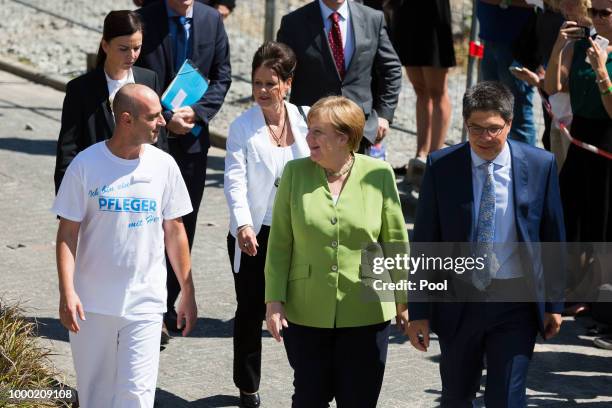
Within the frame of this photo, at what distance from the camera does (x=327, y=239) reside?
18.8 feet

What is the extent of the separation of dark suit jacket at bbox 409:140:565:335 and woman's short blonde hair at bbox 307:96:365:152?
1.24 ft

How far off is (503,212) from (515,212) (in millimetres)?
59

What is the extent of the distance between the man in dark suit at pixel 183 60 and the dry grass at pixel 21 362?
1665 mm

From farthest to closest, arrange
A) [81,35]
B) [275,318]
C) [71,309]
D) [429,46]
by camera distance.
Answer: [81,35]
[429,46]
[275,318]
[71,309]

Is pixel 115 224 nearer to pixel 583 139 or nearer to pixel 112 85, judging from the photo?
pixel 112 85

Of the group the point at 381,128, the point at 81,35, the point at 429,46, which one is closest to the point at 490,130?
the point at 381,128

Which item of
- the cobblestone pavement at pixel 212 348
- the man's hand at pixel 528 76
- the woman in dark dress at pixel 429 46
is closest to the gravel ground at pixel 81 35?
the woman in dark dress at pixel 429 46

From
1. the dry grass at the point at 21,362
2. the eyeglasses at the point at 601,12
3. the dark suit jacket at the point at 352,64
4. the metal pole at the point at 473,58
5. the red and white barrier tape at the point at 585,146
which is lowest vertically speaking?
the dry grass at the point at 21,362

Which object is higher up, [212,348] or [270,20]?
[270,20]

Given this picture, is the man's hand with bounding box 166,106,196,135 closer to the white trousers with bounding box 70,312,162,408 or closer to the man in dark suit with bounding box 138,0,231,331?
the man in dark suit with bounding box 138,0,231,331

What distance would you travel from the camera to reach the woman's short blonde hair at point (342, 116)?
575 cm

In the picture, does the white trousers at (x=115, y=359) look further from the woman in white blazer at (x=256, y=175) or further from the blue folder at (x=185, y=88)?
the blue folder at (x=185, y=88)

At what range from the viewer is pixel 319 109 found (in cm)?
579

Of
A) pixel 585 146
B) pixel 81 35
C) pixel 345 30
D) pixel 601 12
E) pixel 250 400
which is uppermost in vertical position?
pixel 81 35
